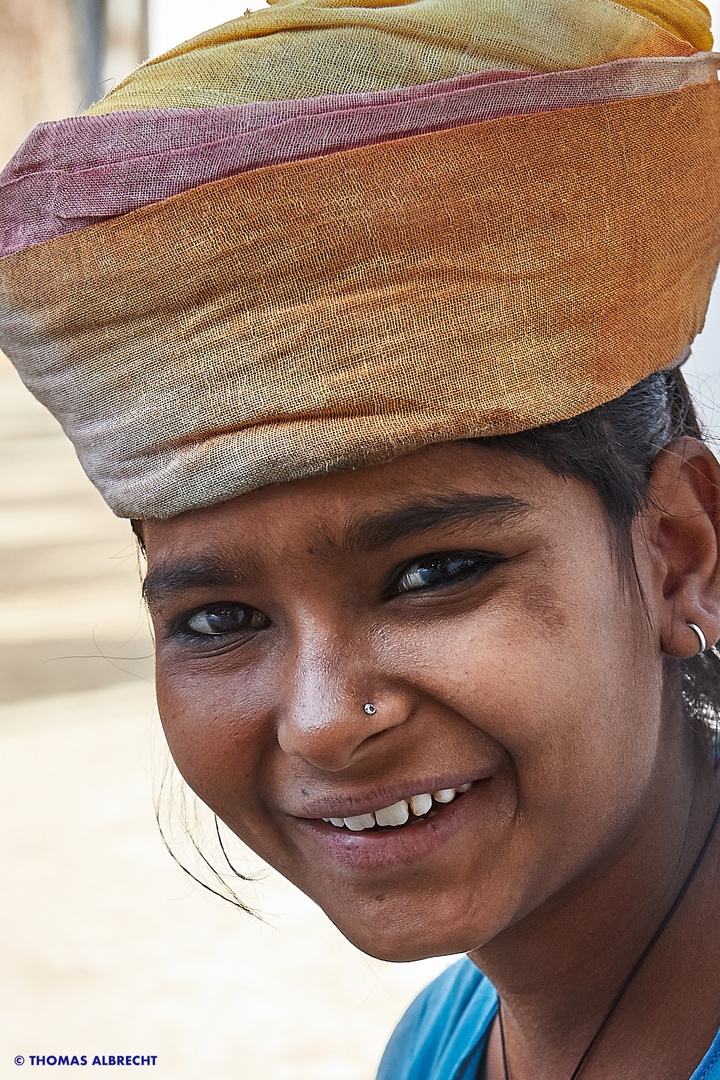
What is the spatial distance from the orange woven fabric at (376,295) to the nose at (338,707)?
174mm

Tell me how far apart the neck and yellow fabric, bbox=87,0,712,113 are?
76 centimetres

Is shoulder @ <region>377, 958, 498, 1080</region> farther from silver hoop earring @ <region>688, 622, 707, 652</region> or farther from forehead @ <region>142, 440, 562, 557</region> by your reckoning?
forehead @ <region>142, 440, 562, 557</region>

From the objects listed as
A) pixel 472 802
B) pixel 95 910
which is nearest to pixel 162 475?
pixel 472 802

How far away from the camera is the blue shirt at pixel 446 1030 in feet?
5.24

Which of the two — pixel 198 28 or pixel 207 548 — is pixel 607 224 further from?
pixel 198 28

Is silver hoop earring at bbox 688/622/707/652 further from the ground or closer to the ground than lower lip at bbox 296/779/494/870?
further from the ground

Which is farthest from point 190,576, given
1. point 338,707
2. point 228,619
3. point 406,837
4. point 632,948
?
point 632,948

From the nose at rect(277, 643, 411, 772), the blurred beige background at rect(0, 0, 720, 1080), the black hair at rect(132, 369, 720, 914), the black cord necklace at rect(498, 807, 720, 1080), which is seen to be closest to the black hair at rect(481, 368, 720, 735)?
the black hair at rect(132, 369, 720, 914)

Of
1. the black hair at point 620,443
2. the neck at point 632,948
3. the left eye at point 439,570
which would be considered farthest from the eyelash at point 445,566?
the neck at point 632,948

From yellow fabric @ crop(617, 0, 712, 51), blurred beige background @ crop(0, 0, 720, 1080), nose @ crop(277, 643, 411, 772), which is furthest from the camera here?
blurred beige background @ crop(0, 0, 720, 1080)

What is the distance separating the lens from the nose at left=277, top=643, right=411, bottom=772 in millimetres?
1042

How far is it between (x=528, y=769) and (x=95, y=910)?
3321mm

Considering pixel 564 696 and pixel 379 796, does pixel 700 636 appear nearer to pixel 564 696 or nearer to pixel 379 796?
pixel 564 696

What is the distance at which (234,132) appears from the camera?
1.09 meters
